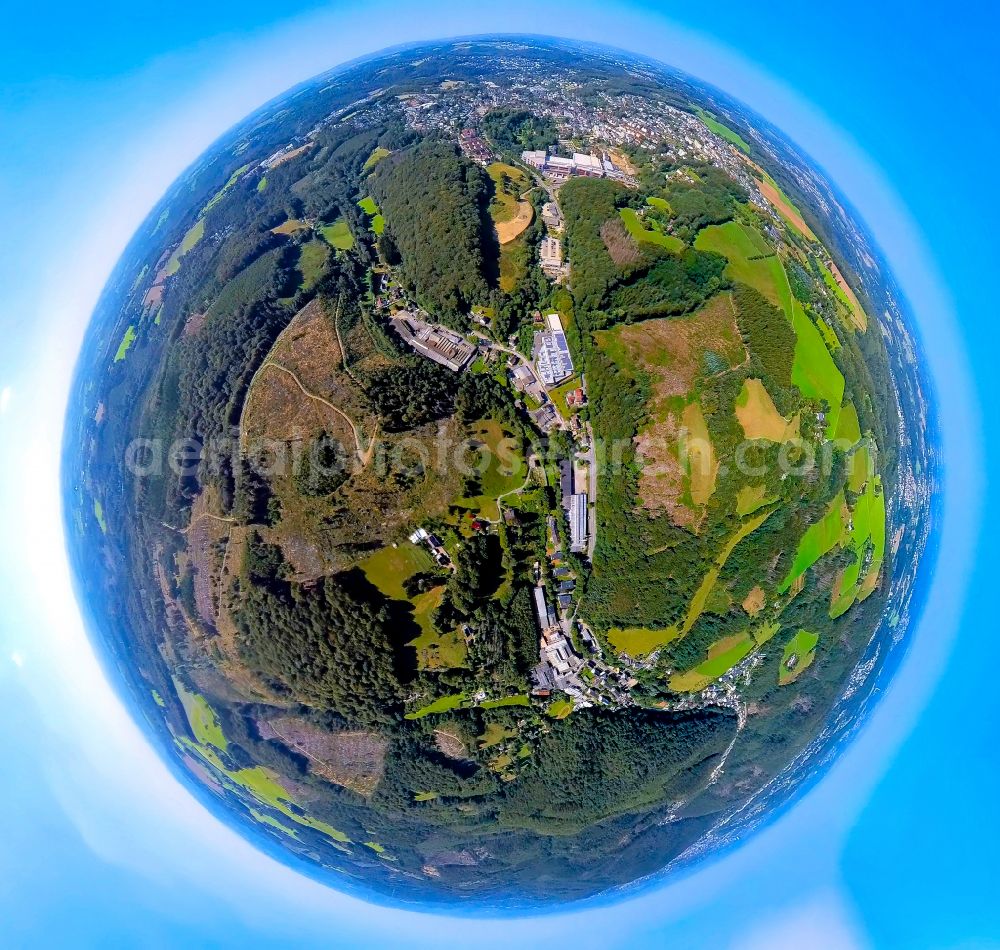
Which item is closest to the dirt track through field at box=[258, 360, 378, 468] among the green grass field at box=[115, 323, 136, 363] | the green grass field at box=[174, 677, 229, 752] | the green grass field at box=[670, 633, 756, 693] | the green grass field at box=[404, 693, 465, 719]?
the green grass field at box=[404, 693, 465, 719]

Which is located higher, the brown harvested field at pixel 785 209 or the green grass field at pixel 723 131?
the green grass field at pixel 723 131

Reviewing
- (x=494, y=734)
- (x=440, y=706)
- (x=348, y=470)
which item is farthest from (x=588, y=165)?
(x=494, y=734)

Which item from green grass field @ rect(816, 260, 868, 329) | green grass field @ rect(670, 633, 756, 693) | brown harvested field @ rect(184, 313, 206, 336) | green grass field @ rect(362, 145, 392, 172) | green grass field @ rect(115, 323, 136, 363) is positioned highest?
green grass field @ rect(362, 145, 392, 172)

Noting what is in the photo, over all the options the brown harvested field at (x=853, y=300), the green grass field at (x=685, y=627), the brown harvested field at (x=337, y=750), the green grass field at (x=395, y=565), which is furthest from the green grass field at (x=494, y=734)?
the brown harvested field at (x=853, y=300)

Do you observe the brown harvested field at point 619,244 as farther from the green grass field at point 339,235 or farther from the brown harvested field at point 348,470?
the green grass field at point 339,235

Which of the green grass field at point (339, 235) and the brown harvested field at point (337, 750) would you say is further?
the green grass field at point (339, 235)

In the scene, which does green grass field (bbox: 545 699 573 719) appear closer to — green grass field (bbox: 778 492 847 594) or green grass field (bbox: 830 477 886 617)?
green grass field (bbox: 778 492 847 594)

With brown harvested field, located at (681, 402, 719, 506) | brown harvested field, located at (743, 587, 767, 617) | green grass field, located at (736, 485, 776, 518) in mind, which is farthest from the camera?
brown harvested field, located at (743, 587, 767, 617)
